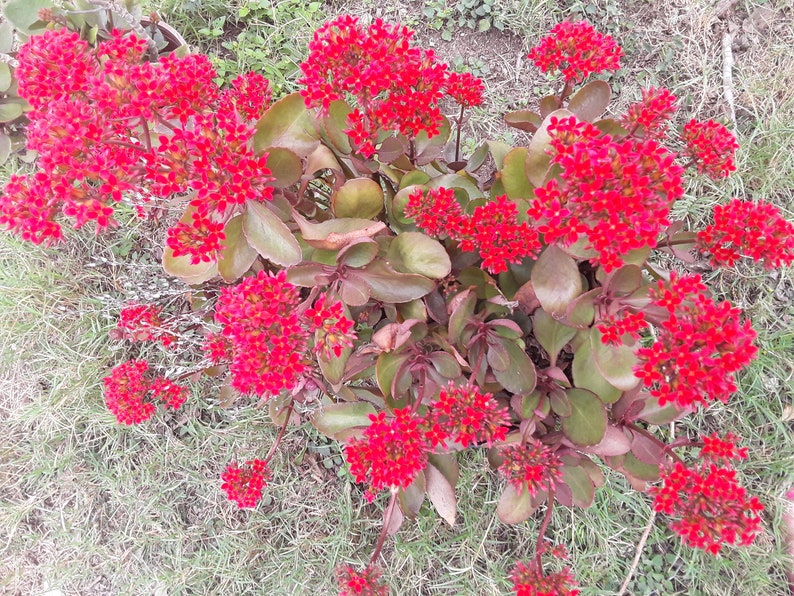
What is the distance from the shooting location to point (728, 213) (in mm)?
1750

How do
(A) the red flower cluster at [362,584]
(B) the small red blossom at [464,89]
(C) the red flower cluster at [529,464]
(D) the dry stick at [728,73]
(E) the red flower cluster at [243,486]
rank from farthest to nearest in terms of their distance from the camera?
(D) the dry stick at [728,73] < (E) the red flower cluster at [243,486] < (B) the small red blossom at [464,89] < (A) the red flower cluster at [362,584] < (C) the red flower cluster at [529,464]

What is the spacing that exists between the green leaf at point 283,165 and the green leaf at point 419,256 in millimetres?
408

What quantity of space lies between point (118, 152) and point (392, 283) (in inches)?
34.4

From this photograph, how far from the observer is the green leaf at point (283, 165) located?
5.49 feet

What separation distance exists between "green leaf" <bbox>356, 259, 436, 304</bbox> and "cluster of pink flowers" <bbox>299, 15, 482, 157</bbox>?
0.37 m

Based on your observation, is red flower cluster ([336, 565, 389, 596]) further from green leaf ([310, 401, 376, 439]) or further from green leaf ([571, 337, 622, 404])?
green leaf ([571, 337, 622, 404])

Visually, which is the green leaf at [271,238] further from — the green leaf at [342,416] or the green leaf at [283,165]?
the green leaf at [342,416]

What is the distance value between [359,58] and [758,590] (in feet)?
10.2

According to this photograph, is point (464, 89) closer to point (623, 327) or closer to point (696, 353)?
point (623, 327)

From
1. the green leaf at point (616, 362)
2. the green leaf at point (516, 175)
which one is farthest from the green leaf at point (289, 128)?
the green leaf at point (616, 362)

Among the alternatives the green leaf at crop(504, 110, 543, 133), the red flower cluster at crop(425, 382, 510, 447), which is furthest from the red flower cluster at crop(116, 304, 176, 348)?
the green leaf at crop(504, 110, 543, 133)

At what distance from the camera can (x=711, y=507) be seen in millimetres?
1604

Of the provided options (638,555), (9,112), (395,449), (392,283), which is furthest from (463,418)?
(9,112)

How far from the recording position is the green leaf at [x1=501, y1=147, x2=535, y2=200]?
1916mm
